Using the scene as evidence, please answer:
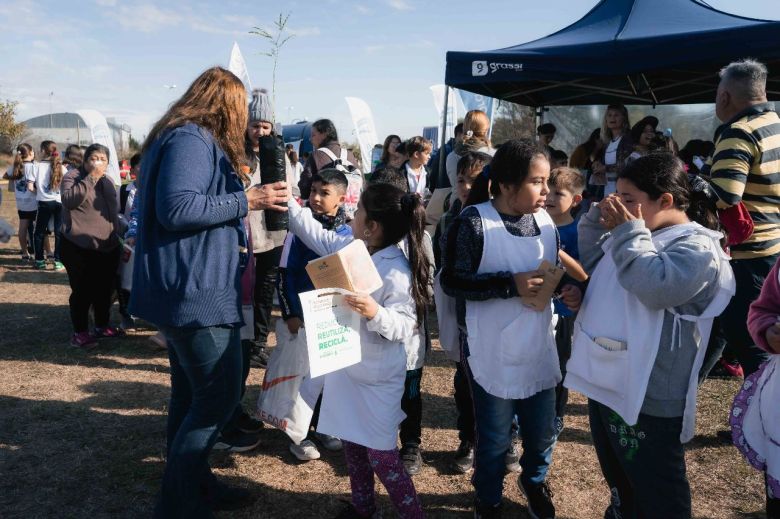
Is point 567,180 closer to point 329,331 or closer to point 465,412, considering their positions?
point 465,412

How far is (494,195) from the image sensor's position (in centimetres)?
248

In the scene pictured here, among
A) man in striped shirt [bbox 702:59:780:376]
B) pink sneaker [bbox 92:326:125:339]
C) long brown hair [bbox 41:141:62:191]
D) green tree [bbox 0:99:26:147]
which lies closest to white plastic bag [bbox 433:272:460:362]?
man in striped shirt [bbox 702:59:780:376]

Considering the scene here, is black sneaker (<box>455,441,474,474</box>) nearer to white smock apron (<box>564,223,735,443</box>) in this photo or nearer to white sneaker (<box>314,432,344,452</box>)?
white sneaker (<box>314,432,344,452</box>)

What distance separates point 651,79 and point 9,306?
8.28 metres

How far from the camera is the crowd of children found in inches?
74.4

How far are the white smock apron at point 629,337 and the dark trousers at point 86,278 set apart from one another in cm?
475

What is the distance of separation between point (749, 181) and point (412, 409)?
2154mm

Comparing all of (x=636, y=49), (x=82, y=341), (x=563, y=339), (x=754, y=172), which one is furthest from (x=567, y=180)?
A: (x=82, y=341)

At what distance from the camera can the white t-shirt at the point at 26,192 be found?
930 centimetres

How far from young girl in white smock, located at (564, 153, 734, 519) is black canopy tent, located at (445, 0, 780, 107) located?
3.55 m

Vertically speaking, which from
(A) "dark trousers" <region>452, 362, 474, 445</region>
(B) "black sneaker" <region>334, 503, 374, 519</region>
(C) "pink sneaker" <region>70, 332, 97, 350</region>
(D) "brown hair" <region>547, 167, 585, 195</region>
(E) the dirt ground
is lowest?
(E) the dirt ground

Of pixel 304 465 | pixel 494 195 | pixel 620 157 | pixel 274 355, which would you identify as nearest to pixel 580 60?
pixel 620 157

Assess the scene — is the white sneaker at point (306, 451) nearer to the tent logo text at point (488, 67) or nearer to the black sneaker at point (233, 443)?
the black sneaker at point (233, 443)

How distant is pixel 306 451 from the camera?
3.27 metres
